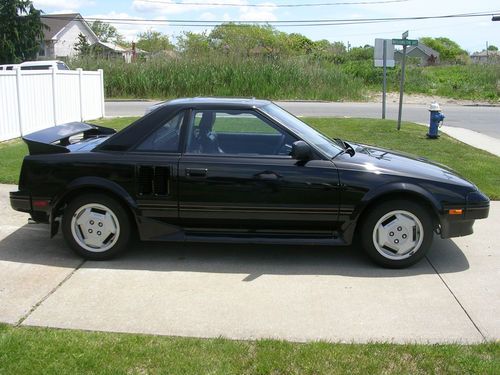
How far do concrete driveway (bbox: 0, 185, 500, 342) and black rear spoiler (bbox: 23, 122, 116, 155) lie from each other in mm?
988

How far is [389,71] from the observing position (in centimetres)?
3812

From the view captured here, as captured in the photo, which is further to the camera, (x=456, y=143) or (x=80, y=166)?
(x=456, y=143)

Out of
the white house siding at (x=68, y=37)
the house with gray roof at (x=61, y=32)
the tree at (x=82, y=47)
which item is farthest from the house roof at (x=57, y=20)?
the tree at (x=82, y=47)

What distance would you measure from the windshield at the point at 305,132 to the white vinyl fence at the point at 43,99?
791cm

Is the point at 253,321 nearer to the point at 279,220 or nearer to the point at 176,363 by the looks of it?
the point at 176,363

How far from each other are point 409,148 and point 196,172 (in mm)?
7401

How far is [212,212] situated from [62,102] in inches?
426

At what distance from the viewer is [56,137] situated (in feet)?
18.0

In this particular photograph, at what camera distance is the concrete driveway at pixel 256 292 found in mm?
3814

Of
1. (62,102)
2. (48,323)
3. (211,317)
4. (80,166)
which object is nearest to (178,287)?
(211,317)

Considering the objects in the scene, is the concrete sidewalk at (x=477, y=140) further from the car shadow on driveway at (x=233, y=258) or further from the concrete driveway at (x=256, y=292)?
the car shadow on driveway at (x=233, y=258)

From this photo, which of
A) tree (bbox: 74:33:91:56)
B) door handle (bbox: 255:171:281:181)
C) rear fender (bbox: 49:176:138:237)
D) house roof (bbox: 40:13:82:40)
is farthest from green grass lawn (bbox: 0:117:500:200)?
house roof (bbox: 40:13:82:40)

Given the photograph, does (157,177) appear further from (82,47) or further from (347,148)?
(82,47)

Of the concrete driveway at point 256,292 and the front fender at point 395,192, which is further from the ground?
the front fender at point 395,192
